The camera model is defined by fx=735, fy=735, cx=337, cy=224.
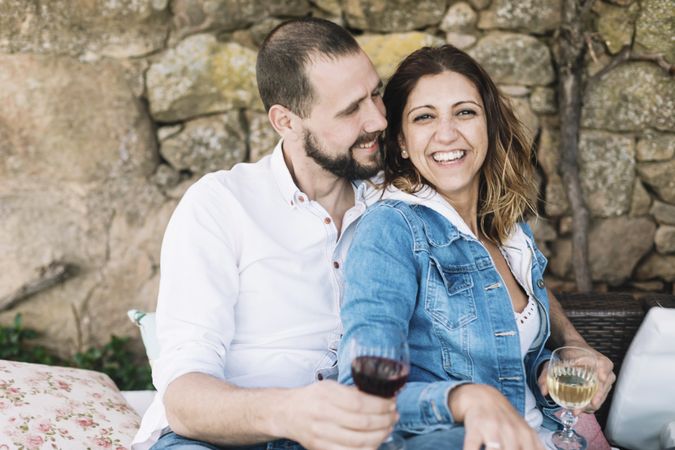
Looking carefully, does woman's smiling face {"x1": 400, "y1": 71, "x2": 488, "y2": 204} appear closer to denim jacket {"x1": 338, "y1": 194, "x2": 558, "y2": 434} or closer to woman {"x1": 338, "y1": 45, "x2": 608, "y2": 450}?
woman {"x1": 338, "y1": 45, "x2": 608, "y2": 450}

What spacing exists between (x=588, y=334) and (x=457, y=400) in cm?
106

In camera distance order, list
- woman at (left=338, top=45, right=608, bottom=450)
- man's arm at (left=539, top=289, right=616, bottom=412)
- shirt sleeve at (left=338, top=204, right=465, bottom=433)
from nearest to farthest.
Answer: shirt sleeve at (left=338, top=204, right=465, bottom=433) → woman at (left=338, top=45, right=608, bottom=450) → man's arm at (left=539, top=289, right=616, bottom=412)

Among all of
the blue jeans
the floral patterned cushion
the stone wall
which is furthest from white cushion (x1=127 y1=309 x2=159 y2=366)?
the stone wall

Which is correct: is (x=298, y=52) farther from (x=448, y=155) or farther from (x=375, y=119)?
(x=448, y=155)

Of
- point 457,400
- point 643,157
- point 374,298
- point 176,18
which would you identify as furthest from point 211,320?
point 643,157

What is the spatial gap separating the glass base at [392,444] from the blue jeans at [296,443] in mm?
47

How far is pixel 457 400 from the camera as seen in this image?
138 centimetres

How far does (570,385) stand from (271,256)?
0.76 m

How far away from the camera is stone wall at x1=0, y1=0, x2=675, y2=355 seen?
2736 millimetres

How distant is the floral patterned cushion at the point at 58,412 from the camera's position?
1.84m

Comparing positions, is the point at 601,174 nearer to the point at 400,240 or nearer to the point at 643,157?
the point at 643,157

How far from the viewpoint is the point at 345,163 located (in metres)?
1.93

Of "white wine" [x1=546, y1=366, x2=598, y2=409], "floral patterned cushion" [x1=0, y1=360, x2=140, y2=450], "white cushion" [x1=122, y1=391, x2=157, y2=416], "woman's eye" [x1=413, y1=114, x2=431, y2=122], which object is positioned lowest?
"white cushion" [x1=122, y1=391, x2=157, y2=416]

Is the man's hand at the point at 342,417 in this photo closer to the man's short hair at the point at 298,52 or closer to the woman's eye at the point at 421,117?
the woman's eye at the point at 421,117
